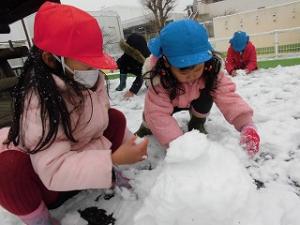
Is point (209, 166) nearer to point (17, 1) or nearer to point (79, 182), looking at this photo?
point (79, 182)

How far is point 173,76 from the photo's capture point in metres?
1.47

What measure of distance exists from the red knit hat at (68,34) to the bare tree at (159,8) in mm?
13468

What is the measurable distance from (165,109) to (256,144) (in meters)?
0.43

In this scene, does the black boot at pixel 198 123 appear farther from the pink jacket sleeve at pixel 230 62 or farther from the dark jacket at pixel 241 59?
the pink jacket sleeve at pixel 230 62

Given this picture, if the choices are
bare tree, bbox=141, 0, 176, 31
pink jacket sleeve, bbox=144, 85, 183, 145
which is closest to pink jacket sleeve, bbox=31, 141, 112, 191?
pink jacket sleeve, bbox=144, 85, 183, 145

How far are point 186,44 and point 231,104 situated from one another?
0.44 meters

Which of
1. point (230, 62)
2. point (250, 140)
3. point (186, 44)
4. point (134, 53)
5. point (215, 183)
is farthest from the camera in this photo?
point (230, 62)

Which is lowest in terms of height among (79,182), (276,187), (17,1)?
(276,187)

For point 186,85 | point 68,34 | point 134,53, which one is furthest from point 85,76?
point 134,53

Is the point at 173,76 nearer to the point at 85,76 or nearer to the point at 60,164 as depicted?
the point at 85,76

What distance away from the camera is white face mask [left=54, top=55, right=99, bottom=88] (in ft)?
3.33

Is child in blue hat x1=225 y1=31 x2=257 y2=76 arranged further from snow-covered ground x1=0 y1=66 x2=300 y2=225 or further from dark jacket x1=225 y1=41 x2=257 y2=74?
snow-covered ground x1=0 y1=66 x2=300 y2=225

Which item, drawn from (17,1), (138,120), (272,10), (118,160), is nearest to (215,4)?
(272,10)

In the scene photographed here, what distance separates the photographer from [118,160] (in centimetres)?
101
